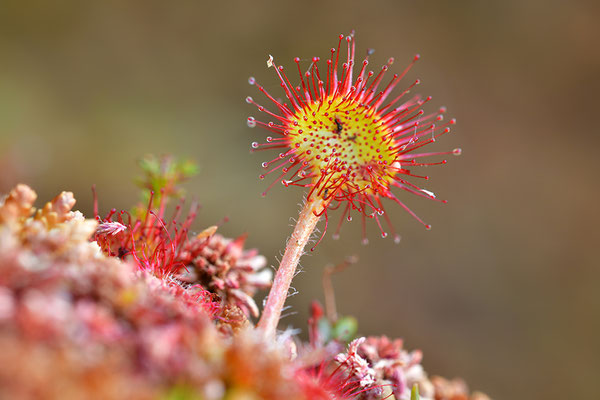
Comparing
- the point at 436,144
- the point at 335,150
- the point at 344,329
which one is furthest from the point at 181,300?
the point at 436,144

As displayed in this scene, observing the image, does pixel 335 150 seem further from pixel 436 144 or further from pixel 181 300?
pixel 436 144

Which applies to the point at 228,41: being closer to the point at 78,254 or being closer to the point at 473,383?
the point at 473,383

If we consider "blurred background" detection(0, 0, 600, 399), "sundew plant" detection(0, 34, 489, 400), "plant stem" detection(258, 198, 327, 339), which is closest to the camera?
"sundew plant" detection(0, 34, 489, 400)

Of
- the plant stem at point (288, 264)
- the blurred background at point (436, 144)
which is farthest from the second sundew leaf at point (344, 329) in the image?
the blurred background at point (436, 144)

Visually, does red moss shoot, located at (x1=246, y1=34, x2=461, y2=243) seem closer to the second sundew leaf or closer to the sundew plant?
the sundew plant

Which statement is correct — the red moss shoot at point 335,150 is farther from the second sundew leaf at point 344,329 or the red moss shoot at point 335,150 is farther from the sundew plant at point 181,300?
the second sundew leaf at point 344,329

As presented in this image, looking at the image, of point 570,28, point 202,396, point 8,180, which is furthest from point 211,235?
point 570,28

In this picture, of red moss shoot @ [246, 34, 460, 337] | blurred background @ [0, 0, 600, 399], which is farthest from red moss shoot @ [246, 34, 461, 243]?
blurred background @ [0, 0, 600, 399]
